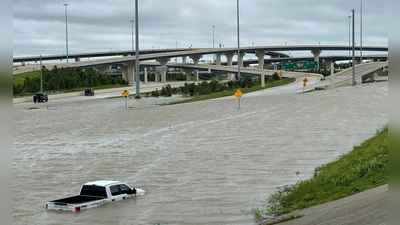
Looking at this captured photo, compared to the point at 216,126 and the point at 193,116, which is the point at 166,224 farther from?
the point at 193,116

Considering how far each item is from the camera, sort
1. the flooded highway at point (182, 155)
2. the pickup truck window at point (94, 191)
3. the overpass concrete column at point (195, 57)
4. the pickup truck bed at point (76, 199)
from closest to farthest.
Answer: the flooded highway at point (182, 155), the pickup truck bed at point (76, 199), the pickup truck window at point (94, 191), the overpass concrete column at point (195, 57)

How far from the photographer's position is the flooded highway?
1636cm

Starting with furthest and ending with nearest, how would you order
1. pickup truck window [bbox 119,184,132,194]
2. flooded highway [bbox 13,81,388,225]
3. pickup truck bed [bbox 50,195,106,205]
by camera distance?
1. pickup truck window [bbox 119,184,132,194]
2. pickup truck bed [bbox 50,195,106,205]
3. flooded highway [bbox 13,81,388,225]

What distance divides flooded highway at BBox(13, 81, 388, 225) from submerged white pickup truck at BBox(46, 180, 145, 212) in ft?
0.78

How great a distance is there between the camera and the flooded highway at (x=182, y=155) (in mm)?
16359

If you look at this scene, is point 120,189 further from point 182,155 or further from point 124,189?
point 182,155

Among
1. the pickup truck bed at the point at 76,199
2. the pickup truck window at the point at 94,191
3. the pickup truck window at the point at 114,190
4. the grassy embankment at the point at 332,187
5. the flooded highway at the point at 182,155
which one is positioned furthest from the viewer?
the pickup truck window at the point at 114,190

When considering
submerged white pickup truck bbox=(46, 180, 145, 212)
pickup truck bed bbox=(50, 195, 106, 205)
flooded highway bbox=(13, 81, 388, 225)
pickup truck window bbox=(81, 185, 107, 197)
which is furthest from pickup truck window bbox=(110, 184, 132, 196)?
pickup truck bed bbox=(50, 195, 106, 205)

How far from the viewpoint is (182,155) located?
26.5 meters

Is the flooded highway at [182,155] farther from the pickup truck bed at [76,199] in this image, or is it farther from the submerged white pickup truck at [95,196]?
the pickup truck bed at [76,199]

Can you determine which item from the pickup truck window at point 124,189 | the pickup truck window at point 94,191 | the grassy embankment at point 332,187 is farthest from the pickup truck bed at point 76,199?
the grassy embankment at point 332,187

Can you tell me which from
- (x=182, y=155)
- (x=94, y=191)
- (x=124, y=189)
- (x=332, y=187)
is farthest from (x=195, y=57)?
(x=332, y=187)

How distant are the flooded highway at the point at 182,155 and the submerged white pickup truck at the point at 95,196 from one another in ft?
0.78

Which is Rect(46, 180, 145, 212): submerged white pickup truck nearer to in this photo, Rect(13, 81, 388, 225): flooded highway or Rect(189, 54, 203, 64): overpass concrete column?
Rect(13, 81, 388, 225): flooded highway
